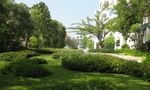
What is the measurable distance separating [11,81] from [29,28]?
25.0 meters

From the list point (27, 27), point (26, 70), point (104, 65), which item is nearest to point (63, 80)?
point (26, 70)

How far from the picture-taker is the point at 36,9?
54719mm

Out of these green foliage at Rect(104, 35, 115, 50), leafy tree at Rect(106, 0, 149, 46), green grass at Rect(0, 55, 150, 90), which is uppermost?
leafy tree at Rect(106, 0, 149, 46)

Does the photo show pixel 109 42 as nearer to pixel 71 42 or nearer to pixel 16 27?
pixel 16 27

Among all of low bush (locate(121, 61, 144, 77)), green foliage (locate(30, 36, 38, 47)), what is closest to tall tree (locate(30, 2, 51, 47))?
green foliage (locate(30, 36, 38, 47))

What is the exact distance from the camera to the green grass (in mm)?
14008

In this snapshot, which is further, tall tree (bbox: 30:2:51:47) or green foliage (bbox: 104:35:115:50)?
green foliage (bbox: 104:35:115:50)

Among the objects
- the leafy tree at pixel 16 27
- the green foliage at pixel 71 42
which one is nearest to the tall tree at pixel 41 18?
the leafy tree at pixel 16 27

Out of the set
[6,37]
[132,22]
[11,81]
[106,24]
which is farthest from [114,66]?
[106,24]

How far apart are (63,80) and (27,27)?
24.1 meters

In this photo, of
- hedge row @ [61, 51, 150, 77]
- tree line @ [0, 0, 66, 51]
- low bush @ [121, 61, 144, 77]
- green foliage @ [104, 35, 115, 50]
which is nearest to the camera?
low bush @ [121, 61, 144, 77]

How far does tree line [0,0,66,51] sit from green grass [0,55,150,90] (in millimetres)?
5911

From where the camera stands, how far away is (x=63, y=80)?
51.1 feet

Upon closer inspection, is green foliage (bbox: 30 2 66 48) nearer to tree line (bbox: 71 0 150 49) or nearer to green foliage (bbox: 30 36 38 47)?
green foliage (bbox: 30 36 38 47)
